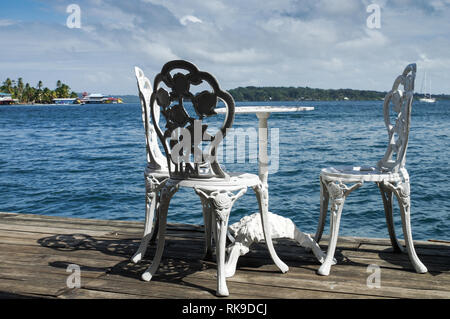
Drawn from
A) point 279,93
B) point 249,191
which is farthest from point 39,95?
point 249,191

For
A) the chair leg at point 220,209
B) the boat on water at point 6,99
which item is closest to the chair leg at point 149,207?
the chair leg at point 220,209

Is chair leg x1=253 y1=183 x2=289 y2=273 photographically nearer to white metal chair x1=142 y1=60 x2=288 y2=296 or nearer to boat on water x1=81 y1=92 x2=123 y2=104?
white metal chair x1=142 y1=60 x2=288 y2=296

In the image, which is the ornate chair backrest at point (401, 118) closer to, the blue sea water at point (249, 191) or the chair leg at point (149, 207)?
the chair leg at point (149, 207)

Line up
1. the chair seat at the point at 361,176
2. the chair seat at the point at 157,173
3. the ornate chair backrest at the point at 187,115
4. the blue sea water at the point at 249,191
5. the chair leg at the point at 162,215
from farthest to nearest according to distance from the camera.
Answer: the blue sea water at the point at 249,191, the chair seat at the point at 157,173, the chair seat at the point at 361,176, the chair leg at the point at 162,215, the ornate chair backrest at the point at 187,115

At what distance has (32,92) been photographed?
117 meters

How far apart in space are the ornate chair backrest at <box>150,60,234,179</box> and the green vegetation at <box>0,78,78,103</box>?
121869mm

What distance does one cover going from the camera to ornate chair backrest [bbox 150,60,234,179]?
2328 millimetres

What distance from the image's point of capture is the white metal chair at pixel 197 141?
7.68ft

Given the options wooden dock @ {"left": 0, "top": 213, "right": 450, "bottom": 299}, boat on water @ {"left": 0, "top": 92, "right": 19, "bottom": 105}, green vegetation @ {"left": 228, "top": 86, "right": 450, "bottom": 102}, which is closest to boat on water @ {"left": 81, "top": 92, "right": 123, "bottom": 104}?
boat on water @ {"left": 0, "top": 92, "right": 19, "bottom": 105}

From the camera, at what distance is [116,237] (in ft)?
12.1

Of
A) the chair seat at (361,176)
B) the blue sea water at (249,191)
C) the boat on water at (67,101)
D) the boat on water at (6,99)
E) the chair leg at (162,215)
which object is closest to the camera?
the chair leg at (162,215)

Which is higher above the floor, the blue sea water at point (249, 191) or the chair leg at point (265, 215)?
the chair leg at point (265, 215)

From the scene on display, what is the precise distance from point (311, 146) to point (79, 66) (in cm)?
3869

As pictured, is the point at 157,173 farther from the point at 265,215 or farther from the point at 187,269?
the point at 265,215
